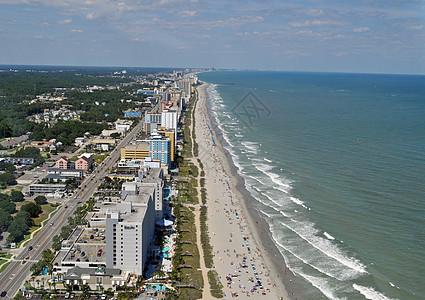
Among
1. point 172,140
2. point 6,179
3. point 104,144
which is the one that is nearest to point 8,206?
point 6,179

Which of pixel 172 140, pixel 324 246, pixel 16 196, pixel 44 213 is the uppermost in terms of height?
pixel 172 140

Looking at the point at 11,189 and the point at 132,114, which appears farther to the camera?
the point at 132,114

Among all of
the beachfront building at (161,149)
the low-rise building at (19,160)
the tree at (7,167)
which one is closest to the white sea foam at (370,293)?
the beachfront building at (161,149)

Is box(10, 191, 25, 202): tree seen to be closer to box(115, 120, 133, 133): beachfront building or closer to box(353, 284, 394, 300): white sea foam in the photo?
box(353, 284, 394, 300): white sea foam

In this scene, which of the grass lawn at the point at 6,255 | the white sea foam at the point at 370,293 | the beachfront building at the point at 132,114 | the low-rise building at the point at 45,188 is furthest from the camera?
the beachfront building at the point at 132,114

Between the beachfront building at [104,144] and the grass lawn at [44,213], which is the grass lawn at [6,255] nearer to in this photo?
the grass lawn at [44,213]

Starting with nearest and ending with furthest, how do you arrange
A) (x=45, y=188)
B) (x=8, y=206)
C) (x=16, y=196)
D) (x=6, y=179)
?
(x=8, y=206) → (x=16, y=196) → (x=45, y=188) → (x=6, y=179)

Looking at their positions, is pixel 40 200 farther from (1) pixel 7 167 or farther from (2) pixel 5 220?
(1) pixel 7 167
